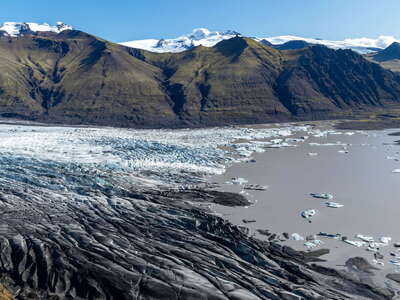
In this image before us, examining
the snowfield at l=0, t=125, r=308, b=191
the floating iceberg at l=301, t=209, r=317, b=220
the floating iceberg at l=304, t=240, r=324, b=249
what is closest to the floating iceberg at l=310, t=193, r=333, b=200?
the floating iceberg at l=301, t=209, r=317, b=220

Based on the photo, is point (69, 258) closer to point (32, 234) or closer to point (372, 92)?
point (32, 234)

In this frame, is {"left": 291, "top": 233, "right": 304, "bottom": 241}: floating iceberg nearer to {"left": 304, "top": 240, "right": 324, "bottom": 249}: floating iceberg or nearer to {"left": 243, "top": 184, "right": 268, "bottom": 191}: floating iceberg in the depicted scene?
{"left": 304, "top": 240, "right": 324, "bottom": 249}: floating iceberg

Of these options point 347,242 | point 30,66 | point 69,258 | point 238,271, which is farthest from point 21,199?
point 30,66

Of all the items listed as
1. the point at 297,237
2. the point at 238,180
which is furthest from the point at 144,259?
the point at 238,180

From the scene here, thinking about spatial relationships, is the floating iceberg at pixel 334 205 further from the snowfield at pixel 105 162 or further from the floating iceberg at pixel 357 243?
the snowfield at pixel 105 162

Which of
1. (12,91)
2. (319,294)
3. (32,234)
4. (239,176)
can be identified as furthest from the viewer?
(12,91)

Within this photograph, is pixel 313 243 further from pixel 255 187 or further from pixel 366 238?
pixel 255 187
